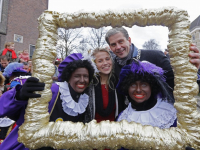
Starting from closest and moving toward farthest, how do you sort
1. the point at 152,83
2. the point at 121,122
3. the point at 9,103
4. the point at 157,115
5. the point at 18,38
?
the point at 121,122, the point at 9,103, the point at 157,115, the point at 152,83, the point at 18,38

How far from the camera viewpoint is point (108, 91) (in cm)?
180

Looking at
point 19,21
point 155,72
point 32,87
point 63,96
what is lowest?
point 63,96

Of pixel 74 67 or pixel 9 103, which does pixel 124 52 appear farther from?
pixel 9 103

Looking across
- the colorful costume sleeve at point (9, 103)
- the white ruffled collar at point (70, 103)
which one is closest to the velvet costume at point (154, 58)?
the white ruffled collar at point (70, 103)

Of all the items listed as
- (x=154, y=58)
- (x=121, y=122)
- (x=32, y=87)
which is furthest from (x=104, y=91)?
(x=32, y=87)

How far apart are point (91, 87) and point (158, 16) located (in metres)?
1.13

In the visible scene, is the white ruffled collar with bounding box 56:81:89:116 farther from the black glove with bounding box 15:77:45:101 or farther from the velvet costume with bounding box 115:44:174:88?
the velvet costume with bounding box 115:44:174:88

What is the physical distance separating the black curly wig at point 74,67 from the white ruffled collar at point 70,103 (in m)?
0.15

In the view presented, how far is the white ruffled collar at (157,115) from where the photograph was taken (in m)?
1.27

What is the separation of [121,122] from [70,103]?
2.21ft

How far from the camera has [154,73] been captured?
4.53ft

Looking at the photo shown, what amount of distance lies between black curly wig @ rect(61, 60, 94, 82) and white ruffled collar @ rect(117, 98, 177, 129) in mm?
696

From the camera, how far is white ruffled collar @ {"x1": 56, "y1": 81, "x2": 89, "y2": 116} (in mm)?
1433

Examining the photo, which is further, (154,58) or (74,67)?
(154,58)
